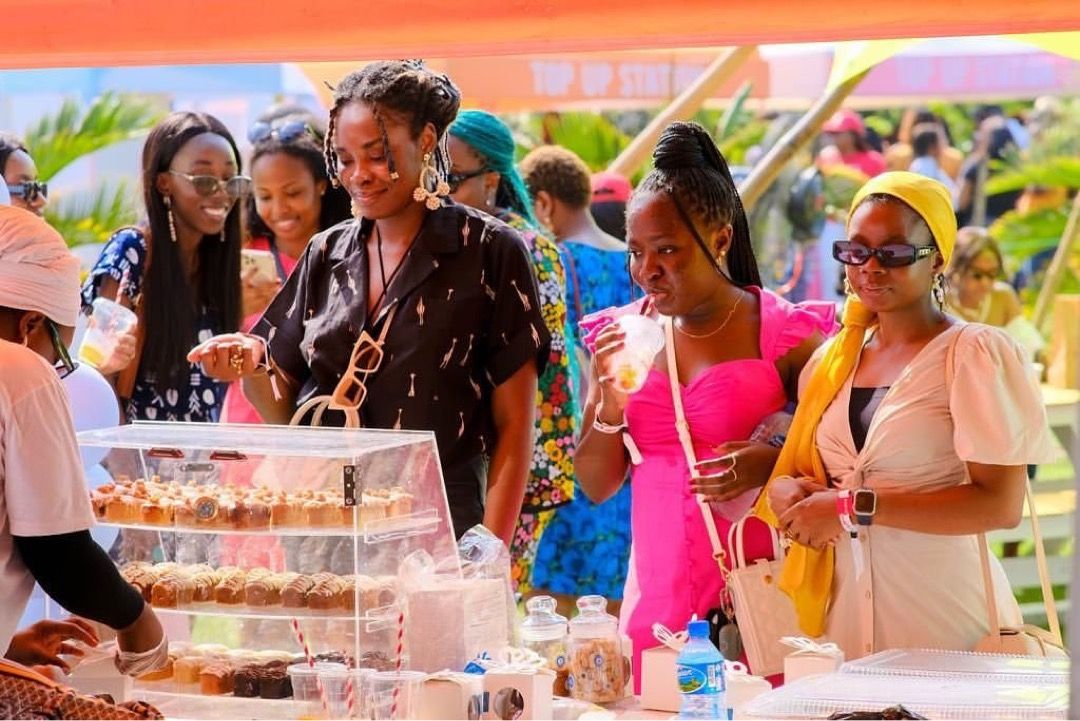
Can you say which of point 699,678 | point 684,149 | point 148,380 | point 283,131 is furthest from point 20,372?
point 283,131

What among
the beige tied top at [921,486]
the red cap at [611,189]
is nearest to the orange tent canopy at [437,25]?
the beige tied top at [921,486]

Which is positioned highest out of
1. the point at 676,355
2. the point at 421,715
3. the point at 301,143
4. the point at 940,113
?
the point at 940,113

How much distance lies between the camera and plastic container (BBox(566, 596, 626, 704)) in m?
3.66

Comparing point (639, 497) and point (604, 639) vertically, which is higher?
point (639, 497)

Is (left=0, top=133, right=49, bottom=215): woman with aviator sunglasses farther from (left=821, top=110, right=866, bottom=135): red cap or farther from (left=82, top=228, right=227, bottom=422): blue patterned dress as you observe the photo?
(left=821, top=110, right=866, bottom=135): red cap

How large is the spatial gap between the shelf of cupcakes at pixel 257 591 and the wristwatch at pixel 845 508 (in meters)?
0.98

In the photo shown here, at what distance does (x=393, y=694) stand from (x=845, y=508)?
1.04 m

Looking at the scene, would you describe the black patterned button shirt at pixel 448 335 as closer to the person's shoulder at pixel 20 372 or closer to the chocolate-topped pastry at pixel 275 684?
the chocolate-topped pastry at pixel 275 684

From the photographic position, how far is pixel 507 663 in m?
3.51

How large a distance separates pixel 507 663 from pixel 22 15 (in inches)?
65.9

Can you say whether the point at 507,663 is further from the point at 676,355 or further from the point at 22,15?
the point at 22,15

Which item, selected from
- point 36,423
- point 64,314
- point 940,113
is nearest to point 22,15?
point 64,314

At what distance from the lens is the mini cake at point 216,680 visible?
3.68m

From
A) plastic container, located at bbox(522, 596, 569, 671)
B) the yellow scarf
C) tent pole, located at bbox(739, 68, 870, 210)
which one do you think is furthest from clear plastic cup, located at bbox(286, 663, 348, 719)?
tent pole, located at bbox(739, 68, 870, 210)
